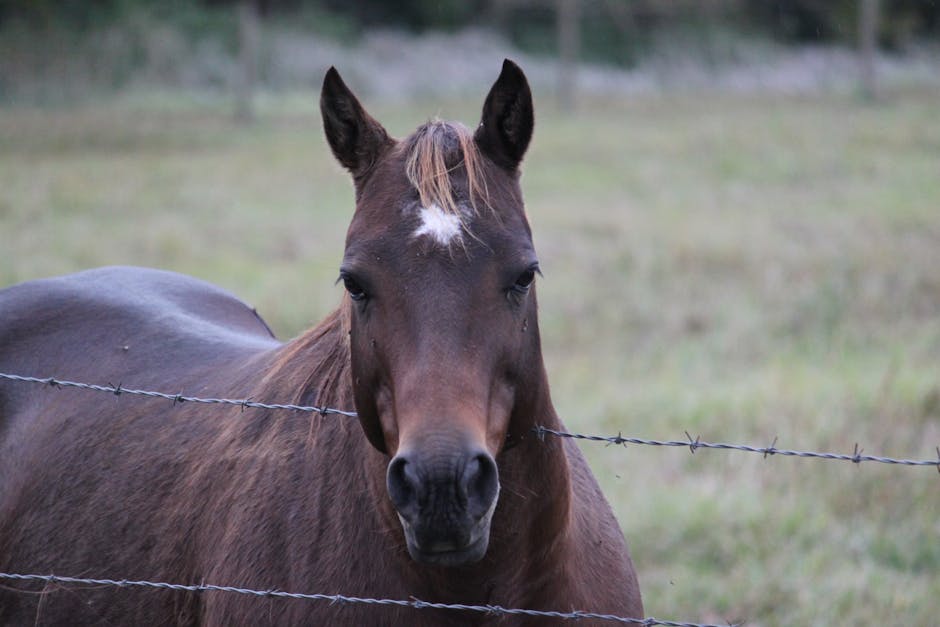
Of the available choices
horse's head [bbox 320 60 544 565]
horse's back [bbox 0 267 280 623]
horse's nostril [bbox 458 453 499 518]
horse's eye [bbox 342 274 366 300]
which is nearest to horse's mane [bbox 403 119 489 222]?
horse's head [bbox 320 60 544 565]

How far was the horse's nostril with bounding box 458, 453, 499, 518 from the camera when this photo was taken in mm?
2184

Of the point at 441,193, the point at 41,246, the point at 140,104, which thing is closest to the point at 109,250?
the point at 41,246

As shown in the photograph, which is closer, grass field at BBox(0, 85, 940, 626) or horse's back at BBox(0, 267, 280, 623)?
horse's back at BBox(0, 267, 280, 623)

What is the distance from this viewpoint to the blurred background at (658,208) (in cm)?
561

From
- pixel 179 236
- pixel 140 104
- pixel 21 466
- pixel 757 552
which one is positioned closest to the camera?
pixel 21 466

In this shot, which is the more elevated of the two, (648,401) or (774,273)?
(774,273)

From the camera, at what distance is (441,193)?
2.54 meters

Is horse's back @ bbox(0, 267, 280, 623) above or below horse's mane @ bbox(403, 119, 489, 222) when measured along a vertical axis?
below

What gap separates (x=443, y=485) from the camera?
2.18m

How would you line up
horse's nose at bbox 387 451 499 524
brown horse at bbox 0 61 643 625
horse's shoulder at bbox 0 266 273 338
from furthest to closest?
horse's shoulder at bbox 0 266 273 338
brown horse at bbox 0 61 643 625
horse's nose at bbox 387 451 499 524

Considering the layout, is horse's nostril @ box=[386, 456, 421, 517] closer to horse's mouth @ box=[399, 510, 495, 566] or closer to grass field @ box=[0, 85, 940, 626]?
horse's mouth @ box=[399, 510, 495, 566]

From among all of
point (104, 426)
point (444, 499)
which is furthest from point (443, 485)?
point (104, 426)

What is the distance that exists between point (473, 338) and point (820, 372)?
595 cm

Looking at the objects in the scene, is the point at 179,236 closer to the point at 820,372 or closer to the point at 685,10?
the point at 820,372
